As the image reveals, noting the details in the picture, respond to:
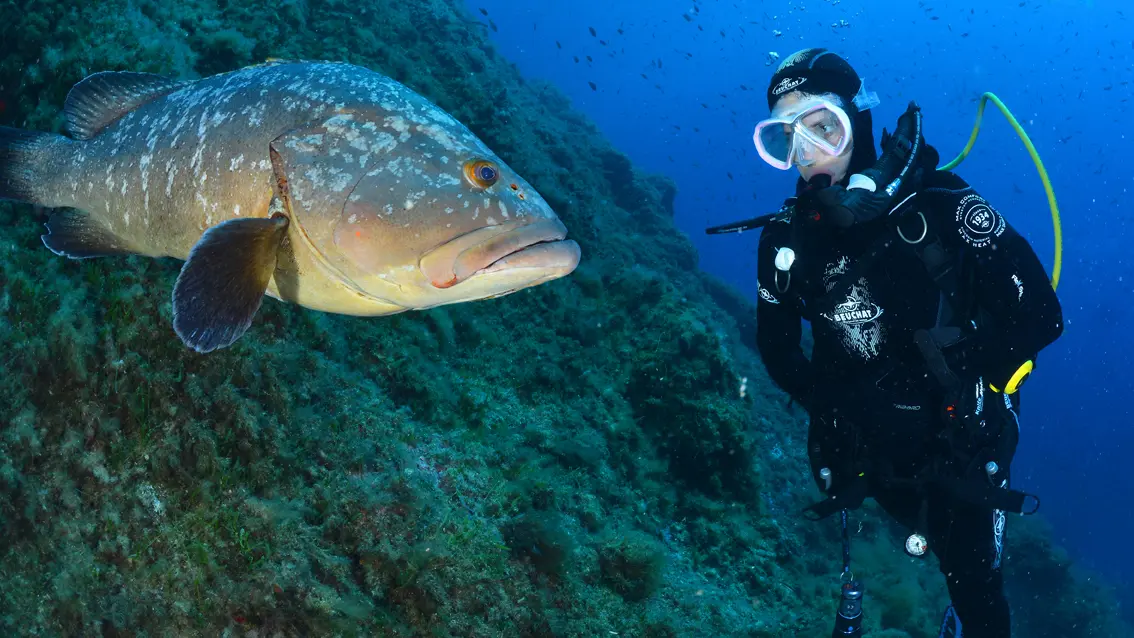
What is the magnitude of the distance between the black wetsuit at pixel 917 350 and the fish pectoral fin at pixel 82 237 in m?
3.87

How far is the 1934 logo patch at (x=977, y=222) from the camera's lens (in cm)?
314

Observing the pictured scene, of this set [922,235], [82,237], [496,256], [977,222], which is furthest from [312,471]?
[977,222]

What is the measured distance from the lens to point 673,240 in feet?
52.3

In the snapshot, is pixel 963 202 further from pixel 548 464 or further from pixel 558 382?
pixel 558 382

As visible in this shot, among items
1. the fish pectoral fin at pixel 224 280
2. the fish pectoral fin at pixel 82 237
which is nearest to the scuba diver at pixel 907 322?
the fish pectoral fin at pixel 224 280

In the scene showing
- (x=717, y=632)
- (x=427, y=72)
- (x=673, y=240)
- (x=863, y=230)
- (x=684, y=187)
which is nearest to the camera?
(x=863, y=230)

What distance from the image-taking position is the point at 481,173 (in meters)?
1.74

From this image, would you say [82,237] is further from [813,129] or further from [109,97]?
[813,129]

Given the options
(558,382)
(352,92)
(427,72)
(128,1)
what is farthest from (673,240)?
(352,92)

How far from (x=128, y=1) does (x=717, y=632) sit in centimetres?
720

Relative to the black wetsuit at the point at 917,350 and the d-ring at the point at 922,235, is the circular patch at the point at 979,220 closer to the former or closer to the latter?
the black wetsuit at the point at 917,350

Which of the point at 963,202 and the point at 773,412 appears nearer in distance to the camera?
the point at 963,202

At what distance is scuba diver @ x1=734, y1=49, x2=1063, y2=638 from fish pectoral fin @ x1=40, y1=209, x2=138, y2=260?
132 inches

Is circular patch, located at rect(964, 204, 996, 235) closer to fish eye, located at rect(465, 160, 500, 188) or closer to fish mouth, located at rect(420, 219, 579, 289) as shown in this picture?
fish mouth, located at rect(420, 219, 579, 289)
